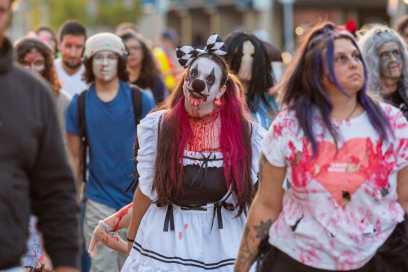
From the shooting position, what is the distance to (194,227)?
22.9 ft

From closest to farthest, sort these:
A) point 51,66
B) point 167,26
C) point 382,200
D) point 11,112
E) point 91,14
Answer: point 11,112 → point 382,200 → point 51,66 → point 91,14 → point 167,26

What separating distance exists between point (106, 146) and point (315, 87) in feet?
14.5

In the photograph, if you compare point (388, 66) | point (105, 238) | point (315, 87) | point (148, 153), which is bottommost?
point (105, 238)

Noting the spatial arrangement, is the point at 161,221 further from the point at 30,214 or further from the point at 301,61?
the point at 30,214

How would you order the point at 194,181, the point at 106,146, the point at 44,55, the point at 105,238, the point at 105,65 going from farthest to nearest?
1. the point at 44,55
2. the point at 105,65
3. the point at 106,146
4. the point at 105,238
5. the point at 194,181

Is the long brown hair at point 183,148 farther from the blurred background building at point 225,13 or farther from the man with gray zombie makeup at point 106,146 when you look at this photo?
the blurred background building at point 225,13

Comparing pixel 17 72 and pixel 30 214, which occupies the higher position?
pixel 17 72

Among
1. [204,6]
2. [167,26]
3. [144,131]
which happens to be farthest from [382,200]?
[167,26]

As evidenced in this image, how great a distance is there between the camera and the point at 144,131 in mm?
7180

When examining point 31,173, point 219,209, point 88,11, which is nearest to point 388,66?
point 219,209

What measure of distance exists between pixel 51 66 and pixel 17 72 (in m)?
6.14

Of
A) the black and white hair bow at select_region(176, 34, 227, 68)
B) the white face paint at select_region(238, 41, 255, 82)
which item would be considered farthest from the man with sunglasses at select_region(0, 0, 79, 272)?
the white face paint at select_region(238, 41, 255, 82)

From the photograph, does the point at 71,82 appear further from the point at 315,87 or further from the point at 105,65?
the point at 315,87

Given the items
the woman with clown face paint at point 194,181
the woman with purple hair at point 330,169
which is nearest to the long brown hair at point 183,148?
the woman with clown face paint at point 194,181
